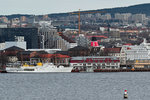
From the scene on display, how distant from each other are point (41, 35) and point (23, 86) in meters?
95.4

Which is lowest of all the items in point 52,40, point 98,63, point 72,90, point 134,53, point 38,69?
point 72,90

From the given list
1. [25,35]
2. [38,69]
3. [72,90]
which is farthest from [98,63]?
[72,90]

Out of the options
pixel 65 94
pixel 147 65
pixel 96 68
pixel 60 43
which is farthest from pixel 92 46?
pixel 65 94

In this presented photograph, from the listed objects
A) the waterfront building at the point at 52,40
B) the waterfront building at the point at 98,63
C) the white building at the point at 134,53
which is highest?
the waterfront building at the point at 52,40

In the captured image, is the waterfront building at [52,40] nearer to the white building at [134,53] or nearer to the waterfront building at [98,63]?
the white building at [134,53]

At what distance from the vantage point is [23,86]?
70812 mm

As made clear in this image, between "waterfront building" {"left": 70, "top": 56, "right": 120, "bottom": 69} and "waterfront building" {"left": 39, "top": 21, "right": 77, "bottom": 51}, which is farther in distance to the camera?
"waterfront building" {"left": 39, "top": 21, "right": 77, "bottom": 51}

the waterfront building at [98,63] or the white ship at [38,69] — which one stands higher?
the waterfront building at [98,63]

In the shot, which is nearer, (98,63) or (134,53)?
(98,63)

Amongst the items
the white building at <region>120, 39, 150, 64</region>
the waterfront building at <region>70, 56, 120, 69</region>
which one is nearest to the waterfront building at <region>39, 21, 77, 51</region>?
the white building at <region>120, 39, 150, 64</region>

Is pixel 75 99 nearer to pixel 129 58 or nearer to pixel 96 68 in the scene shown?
pixel 96 68

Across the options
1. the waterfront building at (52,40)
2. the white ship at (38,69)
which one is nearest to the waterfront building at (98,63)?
the white ship at (38,69)

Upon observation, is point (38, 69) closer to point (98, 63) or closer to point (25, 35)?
point (98, 63)

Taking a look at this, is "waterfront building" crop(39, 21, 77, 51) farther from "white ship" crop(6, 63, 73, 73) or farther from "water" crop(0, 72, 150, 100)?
"water" crop(0, 72, 150, 100)
